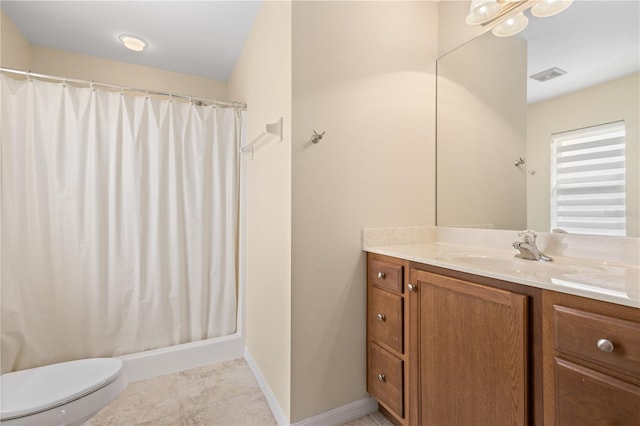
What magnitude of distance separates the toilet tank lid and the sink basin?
1634 millimetres

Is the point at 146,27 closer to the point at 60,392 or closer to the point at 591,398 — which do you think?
the point at 60,392

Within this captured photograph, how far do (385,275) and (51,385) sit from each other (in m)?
1.55

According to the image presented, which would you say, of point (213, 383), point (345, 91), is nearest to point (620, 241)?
point (345, 91)

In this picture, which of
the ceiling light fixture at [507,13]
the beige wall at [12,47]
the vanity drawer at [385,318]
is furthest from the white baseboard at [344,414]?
the beige wall at [12,47]

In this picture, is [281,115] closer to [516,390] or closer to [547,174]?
[547,174]

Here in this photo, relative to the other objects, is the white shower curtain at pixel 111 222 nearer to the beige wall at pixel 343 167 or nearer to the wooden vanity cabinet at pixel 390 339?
the beige wall at pixel 343 167

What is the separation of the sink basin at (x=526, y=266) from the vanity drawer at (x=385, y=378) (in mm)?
582

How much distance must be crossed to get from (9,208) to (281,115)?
1699mm

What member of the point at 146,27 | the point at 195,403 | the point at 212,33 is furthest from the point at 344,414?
the point at 146,27

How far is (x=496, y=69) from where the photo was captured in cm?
144

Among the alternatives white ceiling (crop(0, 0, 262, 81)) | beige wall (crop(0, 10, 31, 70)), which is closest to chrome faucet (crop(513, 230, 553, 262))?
white ceiling (crop(0, 0, 262, 81))

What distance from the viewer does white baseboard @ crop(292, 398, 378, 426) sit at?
134cm

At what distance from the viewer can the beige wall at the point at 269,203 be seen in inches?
52.8

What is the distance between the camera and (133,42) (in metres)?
2.11
